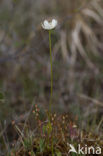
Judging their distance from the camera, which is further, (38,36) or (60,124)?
(38,36)

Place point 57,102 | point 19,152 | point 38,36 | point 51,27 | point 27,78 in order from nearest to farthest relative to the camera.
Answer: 1. point 51,27
2. point 19,152
3. point 57,102
4. point 27,78
5. point 38,36

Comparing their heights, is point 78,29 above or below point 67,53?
above

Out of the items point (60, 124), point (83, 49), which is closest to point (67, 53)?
point (83, 49)

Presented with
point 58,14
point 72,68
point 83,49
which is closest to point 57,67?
point 72,68

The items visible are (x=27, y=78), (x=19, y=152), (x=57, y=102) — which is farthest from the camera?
(x=27, y=78)

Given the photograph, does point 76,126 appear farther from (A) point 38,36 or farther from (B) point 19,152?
(A) point 38,36

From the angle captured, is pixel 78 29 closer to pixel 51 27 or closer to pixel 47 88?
pixel 47 88

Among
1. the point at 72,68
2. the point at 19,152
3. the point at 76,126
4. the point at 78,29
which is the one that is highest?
the point at 78,29

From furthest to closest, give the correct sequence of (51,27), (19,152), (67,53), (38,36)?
(38,36) → (67,53) → (19,152) → (51,27)

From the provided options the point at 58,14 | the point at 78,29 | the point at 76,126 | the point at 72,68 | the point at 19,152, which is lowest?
the point at 19,152
